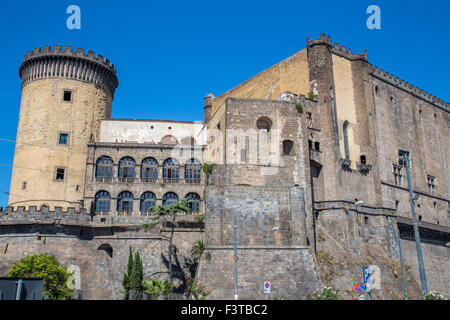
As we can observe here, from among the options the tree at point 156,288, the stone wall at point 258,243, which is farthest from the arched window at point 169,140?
the tree at point 156,288

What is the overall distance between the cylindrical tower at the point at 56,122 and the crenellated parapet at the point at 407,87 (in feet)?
93.9

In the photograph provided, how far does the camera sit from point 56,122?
45031 millimetres

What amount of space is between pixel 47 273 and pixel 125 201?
38.2 ft

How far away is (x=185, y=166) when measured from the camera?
146 feet

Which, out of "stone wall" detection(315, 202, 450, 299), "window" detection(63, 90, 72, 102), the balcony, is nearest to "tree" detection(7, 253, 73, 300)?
the balcony

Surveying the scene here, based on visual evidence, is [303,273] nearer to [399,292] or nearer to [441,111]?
[399,292]

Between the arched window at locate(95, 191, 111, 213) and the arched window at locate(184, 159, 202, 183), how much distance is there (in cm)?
728

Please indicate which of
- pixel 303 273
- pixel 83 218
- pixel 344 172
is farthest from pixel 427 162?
pixel 83 218

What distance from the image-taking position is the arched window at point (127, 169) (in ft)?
141

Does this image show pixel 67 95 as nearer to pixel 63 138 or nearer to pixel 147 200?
pixel 63 138

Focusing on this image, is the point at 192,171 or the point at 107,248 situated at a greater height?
the point at 192,171

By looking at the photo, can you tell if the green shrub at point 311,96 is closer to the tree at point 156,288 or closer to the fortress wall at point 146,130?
the fortress wall at point 146,130

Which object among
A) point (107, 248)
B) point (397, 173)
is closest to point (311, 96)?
point (397, 173)
